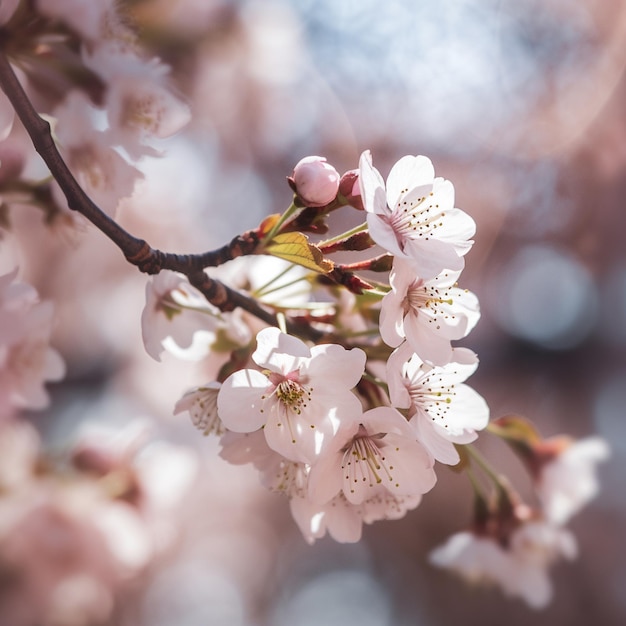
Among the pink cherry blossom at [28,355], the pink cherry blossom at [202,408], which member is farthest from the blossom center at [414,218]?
the pink cherry blossom at [28,355]

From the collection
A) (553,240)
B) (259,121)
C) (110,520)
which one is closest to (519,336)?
(553,240)

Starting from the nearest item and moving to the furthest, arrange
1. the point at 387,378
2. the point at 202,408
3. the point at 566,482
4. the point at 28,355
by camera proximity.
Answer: the point at 387,378, the point at 202,408, the point at 28,355, the point at 566,482

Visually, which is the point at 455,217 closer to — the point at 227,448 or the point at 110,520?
the point at 227,448

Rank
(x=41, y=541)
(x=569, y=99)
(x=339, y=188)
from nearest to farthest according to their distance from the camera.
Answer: (x=339, y=188) < (x=41, y=541) < (x=569, y=99)

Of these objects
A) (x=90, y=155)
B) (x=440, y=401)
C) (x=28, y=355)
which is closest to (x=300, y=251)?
(x=440, y=401)

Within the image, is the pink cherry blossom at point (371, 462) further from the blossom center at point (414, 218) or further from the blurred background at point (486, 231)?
the blurred background at point (486, 231)

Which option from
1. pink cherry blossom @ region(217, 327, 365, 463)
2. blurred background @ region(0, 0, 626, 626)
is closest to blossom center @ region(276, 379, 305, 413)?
pink cherry blossom @ region(217, 327, 365, 463)

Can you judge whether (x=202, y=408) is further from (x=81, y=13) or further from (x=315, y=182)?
(x=81, y=13)
